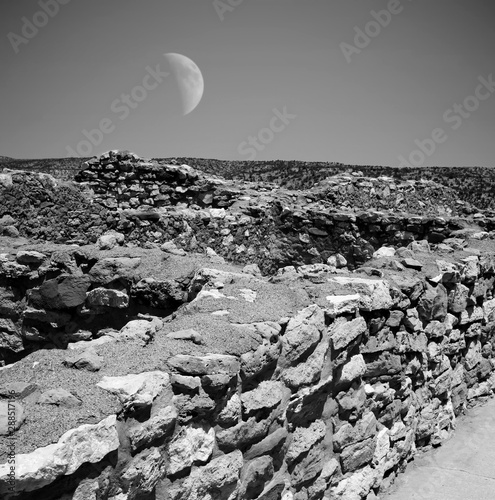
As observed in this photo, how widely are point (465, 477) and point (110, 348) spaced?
3585 mm

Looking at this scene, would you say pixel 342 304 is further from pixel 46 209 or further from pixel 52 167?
pixel 52 167

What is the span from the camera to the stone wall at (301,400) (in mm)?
2242

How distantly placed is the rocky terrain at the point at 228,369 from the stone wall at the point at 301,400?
1 cm

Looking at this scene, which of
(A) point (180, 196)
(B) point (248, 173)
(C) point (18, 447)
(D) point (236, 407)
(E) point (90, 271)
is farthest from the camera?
(B) point (248, 173)

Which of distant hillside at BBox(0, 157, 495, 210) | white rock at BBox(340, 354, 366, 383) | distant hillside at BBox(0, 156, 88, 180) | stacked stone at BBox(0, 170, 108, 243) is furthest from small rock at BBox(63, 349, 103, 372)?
distant hillside at BBox(0, 156, 88, 180)

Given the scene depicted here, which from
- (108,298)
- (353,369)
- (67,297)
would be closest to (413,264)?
(353,369)

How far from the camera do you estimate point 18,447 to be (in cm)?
188

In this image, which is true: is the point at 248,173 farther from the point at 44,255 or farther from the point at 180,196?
the point at 44,255

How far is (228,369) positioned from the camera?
107 inches

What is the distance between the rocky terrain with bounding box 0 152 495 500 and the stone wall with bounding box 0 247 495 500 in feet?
0.04

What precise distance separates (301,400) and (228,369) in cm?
84

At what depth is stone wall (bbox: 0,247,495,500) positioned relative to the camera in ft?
7.36

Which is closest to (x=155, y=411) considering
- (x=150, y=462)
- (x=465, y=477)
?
(x=150, y=462)

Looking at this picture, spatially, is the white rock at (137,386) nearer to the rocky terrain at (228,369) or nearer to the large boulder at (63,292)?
the rocky terrain at (228,369)
